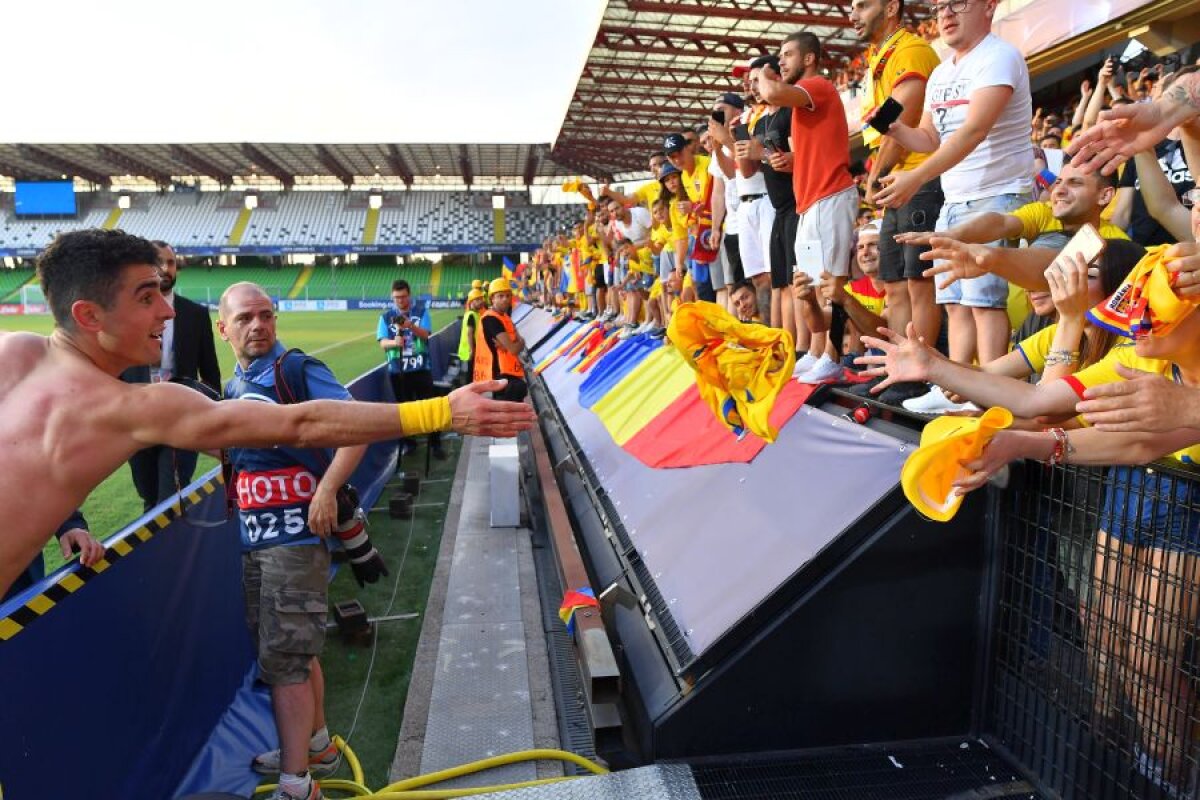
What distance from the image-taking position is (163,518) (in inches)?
133

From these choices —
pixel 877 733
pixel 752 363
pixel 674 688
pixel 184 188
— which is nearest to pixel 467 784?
pixel 674 688

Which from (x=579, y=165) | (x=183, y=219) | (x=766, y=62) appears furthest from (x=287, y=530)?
(x=183, y=219)

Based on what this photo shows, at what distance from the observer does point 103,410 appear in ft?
7.09

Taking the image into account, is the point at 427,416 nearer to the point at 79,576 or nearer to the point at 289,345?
the point at 79,576

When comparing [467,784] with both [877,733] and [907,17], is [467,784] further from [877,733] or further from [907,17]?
[907,17]

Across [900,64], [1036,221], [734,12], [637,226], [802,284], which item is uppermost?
[734,12]

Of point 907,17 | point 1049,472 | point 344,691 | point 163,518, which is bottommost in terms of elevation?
point 344,691

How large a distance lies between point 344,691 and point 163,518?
4.44ft

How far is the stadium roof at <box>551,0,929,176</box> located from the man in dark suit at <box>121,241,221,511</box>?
16118mm

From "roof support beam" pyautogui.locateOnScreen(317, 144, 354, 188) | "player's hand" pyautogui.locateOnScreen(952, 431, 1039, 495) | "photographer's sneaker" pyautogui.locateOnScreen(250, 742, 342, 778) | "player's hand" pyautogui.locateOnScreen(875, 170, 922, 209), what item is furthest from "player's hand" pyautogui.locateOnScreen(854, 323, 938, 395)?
"roof support beam" pyautogui.locateOnScreen(317, 144, 354, 188)

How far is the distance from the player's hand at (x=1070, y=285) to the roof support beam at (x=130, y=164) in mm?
54156

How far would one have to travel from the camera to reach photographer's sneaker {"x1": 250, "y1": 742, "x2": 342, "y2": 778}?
3.42 m

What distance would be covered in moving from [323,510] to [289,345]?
21090 mm

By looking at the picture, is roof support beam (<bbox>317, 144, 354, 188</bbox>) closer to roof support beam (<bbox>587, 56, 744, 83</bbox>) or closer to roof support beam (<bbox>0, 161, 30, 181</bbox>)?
roof support beam (<bbox>0, 161, 30, 181</bbox>)
